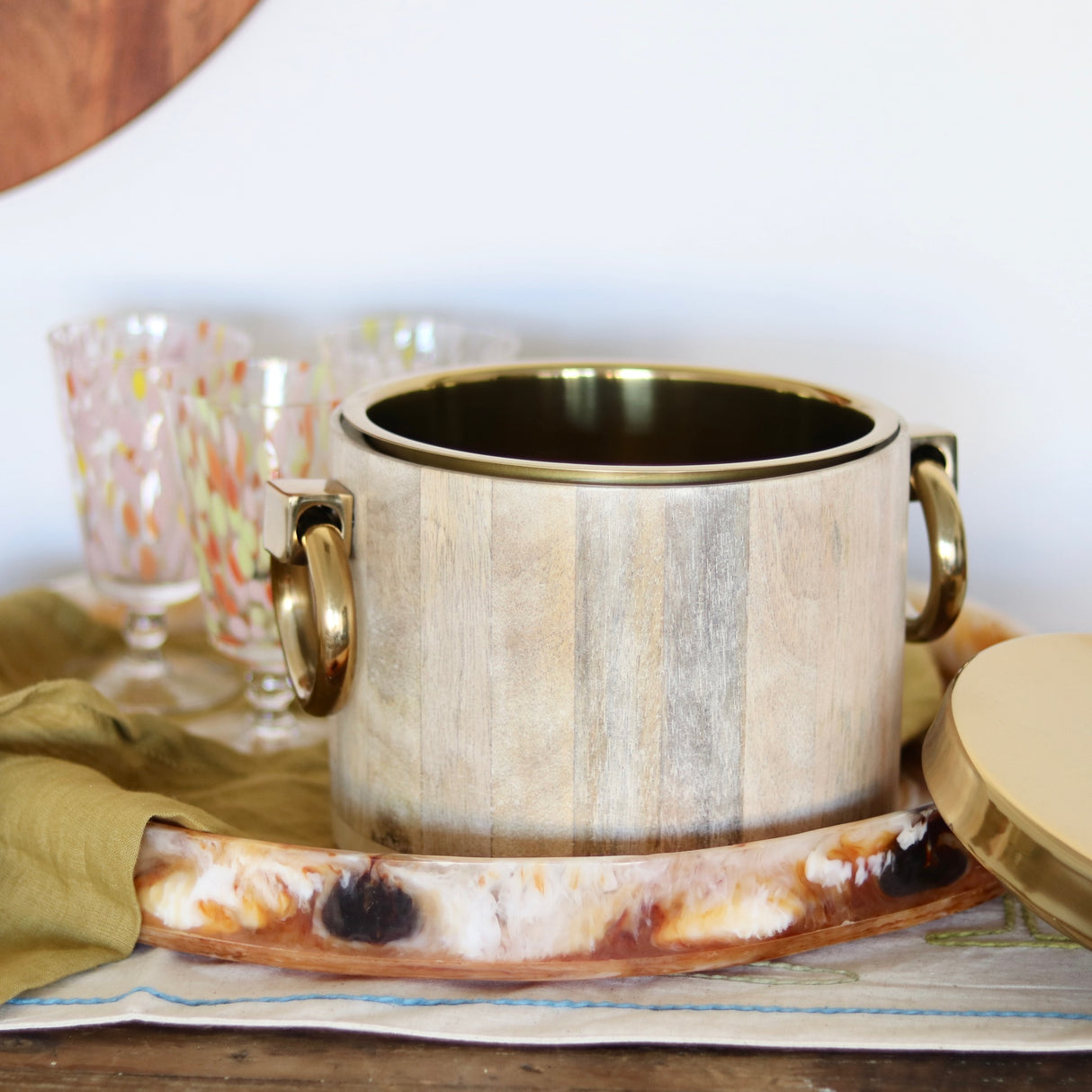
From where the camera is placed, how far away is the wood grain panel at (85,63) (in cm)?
61

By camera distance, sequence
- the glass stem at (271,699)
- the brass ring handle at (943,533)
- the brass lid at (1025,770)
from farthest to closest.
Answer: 1. the glass stem at (271,699)
2. the brass ring handle at (943,533)
3. the brass lid at (1025,770)

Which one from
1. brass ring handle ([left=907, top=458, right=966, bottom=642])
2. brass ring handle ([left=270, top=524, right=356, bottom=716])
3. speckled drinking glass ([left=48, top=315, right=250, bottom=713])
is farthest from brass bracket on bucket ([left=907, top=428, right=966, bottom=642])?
speckled drinking glass ([left=48, top=315, right=250, bottom=713])

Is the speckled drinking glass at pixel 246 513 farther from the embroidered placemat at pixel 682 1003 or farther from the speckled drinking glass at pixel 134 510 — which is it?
the embroidered placemat at pixel 682 1003

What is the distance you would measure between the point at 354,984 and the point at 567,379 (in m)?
0.24

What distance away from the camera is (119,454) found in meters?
0.61

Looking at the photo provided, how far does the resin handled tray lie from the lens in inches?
14.4

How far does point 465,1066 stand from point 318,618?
14 cm

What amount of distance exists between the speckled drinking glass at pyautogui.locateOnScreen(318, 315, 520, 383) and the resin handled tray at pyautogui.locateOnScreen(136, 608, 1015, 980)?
1.00 feet

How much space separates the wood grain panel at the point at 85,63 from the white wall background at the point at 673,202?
3 cm

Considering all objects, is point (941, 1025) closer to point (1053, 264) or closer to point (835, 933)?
point (835, 933)

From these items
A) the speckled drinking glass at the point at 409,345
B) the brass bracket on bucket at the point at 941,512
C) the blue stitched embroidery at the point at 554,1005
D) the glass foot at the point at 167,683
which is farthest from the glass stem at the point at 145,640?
the brass bracket on bucket at the point at 941,512

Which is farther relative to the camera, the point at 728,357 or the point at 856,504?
the point at 728,357

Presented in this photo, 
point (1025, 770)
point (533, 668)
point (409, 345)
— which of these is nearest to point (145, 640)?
point (409, 345)

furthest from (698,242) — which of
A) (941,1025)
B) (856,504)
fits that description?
(941,1025)
